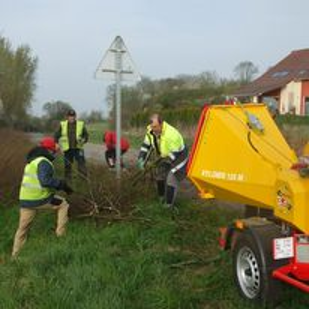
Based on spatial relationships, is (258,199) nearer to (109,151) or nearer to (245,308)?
(245,308)

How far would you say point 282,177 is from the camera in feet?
17.1

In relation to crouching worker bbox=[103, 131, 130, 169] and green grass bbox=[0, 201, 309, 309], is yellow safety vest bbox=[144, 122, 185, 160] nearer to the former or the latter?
green grass bbox=[0, 201, 309, 309]

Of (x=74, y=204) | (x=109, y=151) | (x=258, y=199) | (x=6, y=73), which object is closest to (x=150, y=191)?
(x=74, y=204)

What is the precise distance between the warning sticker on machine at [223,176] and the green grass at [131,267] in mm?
1077

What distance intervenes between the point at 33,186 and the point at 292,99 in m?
4.39

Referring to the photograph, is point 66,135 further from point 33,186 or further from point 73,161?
point 33,186

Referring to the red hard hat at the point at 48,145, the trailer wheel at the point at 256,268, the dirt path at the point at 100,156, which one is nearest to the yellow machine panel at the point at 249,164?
the trailer wheel at the point at 256,268

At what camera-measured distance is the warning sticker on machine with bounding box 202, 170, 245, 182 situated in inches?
229

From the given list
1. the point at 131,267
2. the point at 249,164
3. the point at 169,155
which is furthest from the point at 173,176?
the point at 249,164

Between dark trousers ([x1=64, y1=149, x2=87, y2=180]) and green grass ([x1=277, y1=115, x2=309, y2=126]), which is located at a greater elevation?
green grass ([x1=277, y1=115, x2=309, y2=126])

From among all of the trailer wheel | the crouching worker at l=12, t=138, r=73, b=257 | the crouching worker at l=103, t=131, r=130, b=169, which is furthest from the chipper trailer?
the crouching worker at l=103, t=131, r=130, b=169

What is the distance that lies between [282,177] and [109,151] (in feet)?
29.0

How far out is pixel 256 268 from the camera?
18.1 ft

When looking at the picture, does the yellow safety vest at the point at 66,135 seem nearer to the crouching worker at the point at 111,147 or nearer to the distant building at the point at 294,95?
the crouching worker at the point at 111,147
